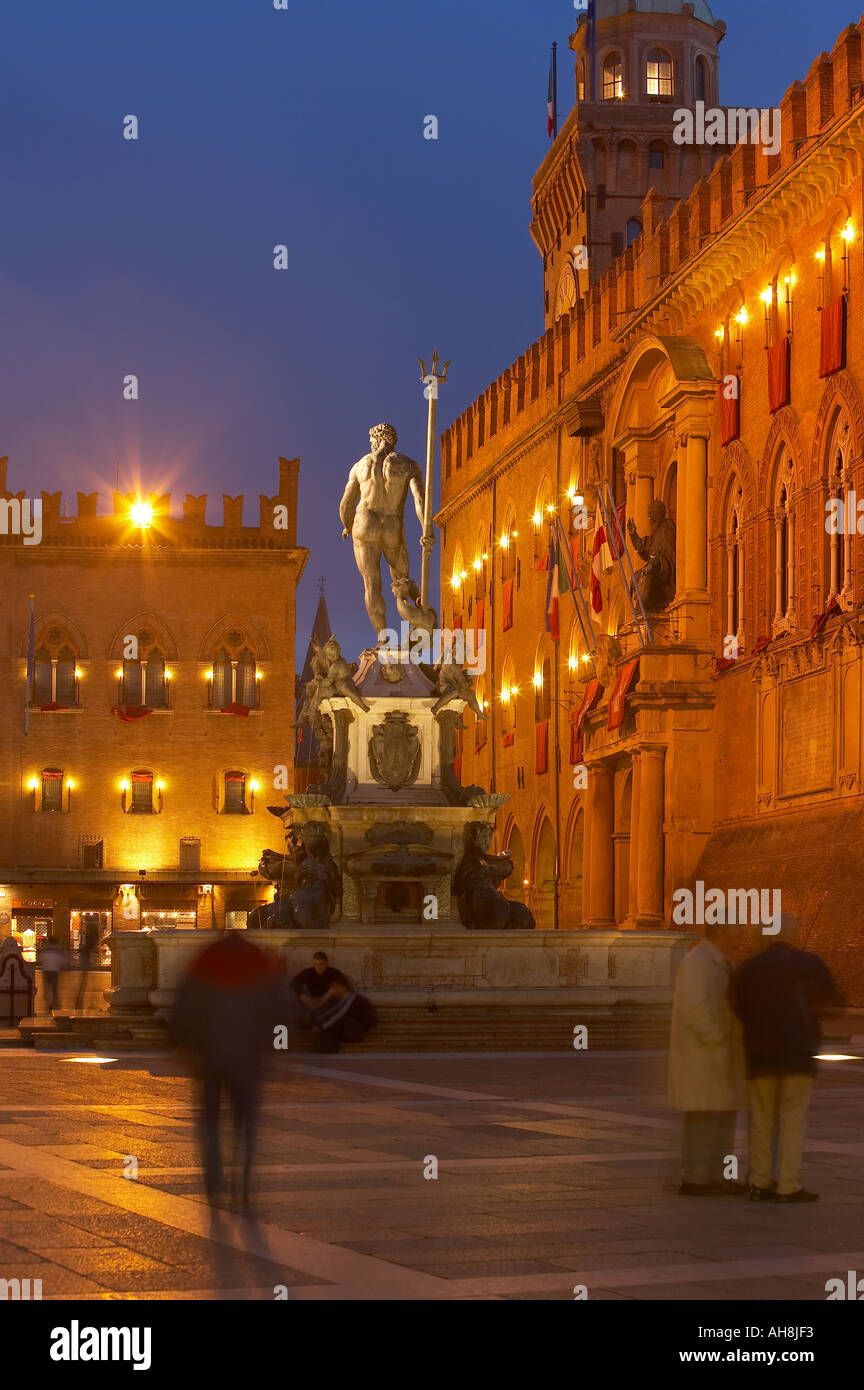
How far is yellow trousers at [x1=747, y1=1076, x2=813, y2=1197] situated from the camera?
34.2ft

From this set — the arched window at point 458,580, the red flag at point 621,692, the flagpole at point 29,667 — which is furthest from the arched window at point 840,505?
the flagpole at point 29,667

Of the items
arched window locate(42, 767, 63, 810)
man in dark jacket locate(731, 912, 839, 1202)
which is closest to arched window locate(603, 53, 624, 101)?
arched window locate(42, 767, 63, 810)

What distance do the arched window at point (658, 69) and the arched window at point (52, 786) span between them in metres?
29.8

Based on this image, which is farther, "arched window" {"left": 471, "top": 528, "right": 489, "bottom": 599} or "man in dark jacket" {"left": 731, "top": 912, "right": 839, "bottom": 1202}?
"arched window" {"left": 471, "top": 528, "right": 489, "bottom": 599}

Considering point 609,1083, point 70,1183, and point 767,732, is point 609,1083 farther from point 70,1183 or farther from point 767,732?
point 767,732

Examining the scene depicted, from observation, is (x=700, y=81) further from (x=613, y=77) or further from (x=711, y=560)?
(x=711, y=560)

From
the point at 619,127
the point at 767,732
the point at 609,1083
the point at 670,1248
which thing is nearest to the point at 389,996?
the point at 609,1083

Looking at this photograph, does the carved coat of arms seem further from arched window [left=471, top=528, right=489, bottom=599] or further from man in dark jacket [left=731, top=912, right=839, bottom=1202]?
arched window [left=471, top=528, right=489, bottom=599]

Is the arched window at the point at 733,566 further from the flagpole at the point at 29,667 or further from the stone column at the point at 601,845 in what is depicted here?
the flagpole at the point at 29,667

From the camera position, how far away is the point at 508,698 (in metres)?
60.9

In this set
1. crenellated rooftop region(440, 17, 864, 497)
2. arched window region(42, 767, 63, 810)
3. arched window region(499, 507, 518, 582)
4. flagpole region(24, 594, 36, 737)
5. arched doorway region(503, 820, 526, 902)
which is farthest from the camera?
arched window region(42, 767, 63, 810)

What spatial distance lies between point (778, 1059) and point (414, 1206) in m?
1.95

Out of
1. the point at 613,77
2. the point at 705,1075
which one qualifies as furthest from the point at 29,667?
the point at 705,1075

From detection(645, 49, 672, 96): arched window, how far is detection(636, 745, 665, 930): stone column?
115 feet
